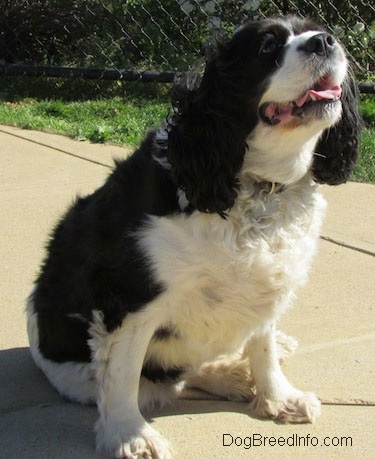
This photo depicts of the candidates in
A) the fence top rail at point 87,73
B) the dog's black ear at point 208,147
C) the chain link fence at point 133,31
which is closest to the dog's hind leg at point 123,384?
the dog's black ear at point 208,147

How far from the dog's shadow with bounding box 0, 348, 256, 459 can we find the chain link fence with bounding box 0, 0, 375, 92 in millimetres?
6195

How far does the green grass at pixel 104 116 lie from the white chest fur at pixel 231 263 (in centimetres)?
348

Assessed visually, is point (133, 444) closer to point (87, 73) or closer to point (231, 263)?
point (231, 263)

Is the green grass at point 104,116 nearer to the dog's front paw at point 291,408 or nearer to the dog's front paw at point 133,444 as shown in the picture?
the dog's front paw at point 291,408

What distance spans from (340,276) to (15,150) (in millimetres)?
3667

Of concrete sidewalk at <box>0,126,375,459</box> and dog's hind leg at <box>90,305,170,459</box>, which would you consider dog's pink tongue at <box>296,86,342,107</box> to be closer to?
dog's hind leg at <box>90,305,170,459</box>

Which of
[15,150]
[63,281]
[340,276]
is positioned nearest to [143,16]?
[15,150]

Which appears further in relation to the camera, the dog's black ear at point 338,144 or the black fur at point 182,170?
the dog's black ear at point 338,144

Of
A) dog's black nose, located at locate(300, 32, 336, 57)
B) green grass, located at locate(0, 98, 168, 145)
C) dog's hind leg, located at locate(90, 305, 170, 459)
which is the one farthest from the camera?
green grass, located at locate(0, 98, 168, 145)

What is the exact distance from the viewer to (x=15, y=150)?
23.7 ft

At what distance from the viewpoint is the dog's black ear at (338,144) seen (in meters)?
3.37

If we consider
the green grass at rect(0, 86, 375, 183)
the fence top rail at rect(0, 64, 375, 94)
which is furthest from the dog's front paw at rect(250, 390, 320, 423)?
the fence top rail at rect(0, 64, 375, 94)

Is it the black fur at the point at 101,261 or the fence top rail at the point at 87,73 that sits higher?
the black fur at the point at 101,261

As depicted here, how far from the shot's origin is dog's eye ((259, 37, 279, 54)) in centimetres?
307
